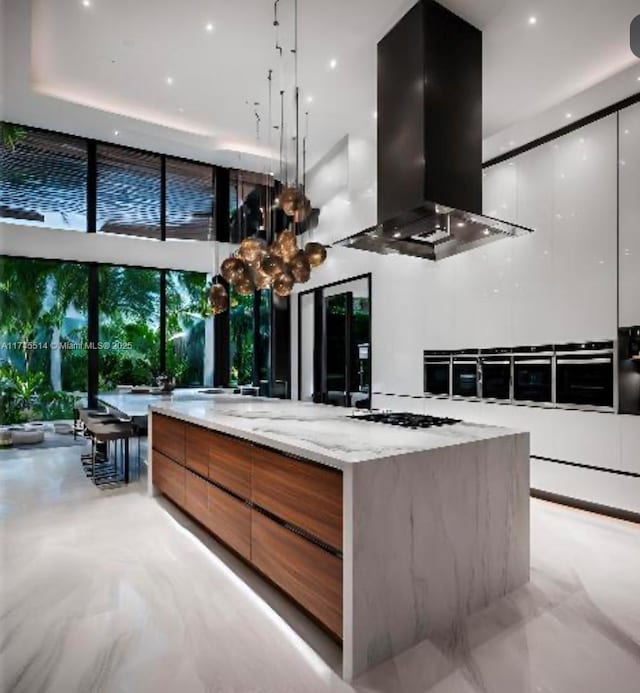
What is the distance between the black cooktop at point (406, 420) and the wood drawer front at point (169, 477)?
→ 1.51 metres

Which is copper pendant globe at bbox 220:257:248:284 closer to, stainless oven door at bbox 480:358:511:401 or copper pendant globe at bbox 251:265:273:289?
copper pendant globe at bbox 251:265:273:289

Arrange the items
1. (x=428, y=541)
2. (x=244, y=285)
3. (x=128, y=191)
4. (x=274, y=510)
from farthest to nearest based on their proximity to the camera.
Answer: (x=128, y=191), (x=244, y=285), (x=274, y=510), (x=428, y=541)

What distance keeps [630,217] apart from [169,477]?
4074 millimetres

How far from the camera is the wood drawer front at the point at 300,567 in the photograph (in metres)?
Answer: 1.80

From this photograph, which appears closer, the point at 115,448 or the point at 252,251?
the point at 252,251

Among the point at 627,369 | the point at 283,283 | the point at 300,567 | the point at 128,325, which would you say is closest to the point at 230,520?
the point at 300,567

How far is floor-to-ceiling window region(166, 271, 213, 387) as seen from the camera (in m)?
7.91

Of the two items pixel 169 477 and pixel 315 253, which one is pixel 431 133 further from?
pixel 169 477

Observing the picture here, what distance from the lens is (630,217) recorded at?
337 cm

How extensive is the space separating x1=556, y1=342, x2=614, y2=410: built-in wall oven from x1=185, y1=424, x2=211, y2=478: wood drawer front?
2856mm

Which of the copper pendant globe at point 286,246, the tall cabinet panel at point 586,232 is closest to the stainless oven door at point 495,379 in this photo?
the tall cabinet panel at point 586,232

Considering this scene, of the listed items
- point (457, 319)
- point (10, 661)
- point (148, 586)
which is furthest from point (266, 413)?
point (457, 319)

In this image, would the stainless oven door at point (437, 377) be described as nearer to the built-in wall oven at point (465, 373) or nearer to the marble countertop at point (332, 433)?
the built-in wall oven at point (465, 373)

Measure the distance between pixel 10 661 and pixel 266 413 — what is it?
1745mm
